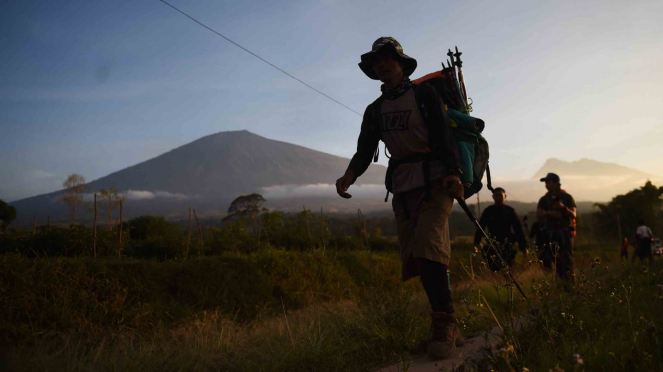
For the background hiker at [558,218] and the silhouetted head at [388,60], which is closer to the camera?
the silhouetted head at [388,60]

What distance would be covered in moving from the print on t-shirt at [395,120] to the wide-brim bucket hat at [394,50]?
0.40m

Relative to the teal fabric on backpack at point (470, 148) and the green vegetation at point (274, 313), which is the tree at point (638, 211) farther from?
the teal fabric on backpack at point (470, 148)

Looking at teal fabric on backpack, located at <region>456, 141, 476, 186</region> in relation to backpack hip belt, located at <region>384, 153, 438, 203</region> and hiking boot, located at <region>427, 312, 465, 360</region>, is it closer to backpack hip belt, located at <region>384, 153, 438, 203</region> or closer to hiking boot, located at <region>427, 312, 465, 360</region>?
backpack hip belt, located at <region>384, 153, 438, 203</region>

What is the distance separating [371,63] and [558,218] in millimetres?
3850

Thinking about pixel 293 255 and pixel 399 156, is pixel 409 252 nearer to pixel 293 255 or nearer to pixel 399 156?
pixel 399 156

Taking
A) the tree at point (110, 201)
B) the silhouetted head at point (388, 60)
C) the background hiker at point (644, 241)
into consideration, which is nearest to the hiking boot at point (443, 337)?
the silhouetted head at point (388, 60)

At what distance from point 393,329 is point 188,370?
4.29 feet

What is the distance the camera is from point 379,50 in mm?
3109

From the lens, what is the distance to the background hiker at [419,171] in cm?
→ 285

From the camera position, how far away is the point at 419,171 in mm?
2986

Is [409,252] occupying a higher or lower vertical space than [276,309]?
higher

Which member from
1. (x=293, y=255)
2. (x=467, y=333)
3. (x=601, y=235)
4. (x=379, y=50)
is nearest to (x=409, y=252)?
(x=467, y=333)

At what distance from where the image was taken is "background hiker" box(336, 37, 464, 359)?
2852 mm

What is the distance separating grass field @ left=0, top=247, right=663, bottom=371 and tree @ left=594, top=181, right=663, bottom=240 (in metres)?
45.6
